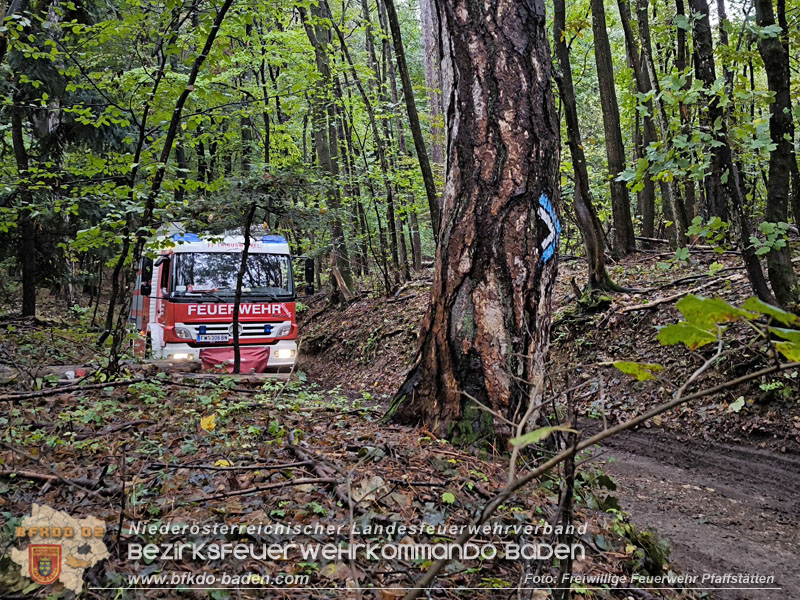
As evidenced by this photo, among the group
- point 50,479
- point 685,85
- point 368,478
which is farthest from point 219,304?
point 685,85

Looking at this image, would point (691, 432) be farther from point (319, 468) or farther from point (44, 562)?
point (44, 562)

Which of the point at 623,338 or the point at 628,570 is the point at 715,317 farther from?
the point at 623,338

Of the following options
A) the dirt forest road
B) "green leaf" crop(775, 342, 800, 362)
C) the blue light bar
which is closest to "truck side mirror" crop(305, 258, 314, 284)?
the blue light bar

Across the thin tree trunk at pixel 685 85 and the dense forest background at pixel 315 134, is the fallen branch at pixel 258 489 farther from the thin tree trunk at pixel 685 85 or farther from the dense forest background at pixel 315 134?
the thin tree trunk at pixel 685 85

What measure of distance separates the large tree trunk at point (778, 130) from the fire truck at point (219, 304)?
23.9 feet

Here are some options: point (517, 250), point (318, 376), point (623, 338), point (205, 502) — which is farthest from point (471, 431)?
point (318, 376)

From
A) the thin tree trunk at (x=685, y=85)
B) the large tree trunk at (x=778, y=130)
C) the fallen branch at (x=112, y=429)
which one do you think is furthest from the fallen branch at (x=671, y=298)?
the fallen branch at (x=112, y=429)

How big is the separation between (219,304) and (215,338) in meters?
0.60

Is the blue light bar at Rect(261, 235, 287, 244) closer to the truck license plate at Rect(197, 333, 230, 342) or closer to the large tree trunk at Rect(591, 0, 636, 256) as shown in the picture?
the truck license plate at Rect(197, 333, 230, 342)

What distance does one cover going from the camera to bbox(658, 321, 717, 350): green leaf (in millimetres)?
1018

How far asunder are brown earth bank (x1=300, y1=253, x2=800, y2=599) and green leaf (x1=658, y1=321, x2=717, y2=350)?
17 centimetres

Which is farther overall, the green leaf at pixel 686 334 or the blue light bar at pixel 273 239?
the blue light bar at pixel 273 239

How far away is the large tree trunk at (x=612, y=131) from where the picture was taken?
33.8 ft

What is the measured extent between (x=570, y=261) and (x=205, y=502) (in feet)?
34.9
